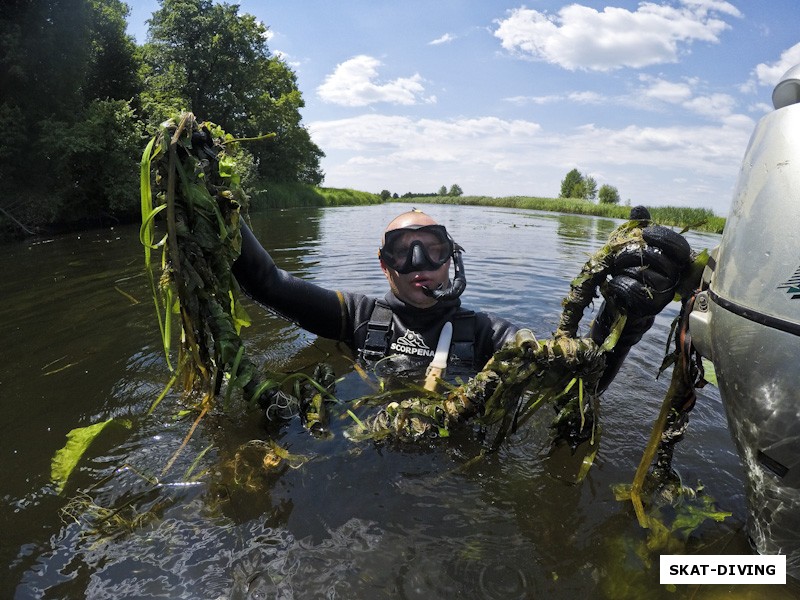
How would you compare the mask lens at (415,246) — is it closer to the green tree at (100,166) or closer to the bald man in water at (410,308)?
the bald man in water at (410,308)

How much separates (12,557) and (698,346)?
2.86 meters

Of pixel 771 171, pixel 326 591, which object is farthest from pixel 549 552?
pixel 771 171

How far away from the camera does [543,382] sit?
2191mm

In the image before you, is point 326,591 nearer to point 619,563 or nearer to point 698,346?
point 619,563

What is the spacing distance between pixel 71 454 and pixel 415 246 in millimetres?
2523

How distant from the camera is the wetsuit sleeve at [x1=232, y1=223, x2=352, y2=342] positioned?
3232mm

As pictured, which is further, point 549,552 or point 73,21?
point 73,21

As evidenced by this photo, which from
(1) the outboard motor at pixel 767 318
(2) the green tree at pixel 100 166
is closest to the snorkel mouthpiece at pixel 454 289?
(1) the outboard motor at pixel 767 318

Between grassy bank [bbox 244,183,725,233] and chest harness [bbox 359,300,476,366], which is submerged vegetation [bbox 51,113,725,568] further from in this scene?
grassy bank [bbox 244,183,725,233]

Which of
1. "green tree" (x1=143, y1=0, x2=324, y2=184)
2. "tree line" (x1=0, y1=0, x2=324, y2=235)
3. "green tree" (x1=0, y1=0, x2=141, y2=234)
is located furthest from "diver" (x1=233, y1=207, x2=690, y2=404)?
"green tree" (x1=143, y1=0, x2=324, y2=184)

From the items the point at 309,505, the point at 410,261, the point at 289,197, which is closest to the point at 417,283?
the point at 410,261

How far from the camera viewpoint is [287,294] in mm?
3471

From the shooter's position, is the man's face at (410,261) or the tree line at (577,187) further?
the tree line at (577,187)

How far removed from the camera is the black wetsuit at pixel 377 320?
346 cm
